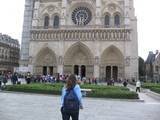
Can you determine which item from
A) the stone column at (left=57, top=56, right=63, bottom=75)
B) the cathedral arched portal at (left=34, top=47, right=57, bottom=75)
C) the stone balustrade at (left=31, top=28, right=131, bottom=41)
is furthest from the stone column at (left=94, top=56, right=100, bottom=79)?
the cathedral arched portal at (left=34, top=47, right=57, bottom=75)

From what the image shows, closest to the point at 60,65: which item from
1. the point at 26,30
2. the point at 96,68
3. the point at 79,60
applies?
the point at 79,60

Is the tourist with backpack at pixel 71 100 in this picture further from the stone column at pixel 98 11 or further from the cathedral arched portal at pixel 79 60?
the stone column at pixel 98 11

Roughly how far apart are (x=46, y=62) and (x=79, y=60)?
23.7ft

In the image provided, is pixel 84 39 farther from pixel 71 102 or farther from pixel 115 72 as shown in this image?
pixel 71 102

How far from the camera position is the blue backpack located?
754 centimetres

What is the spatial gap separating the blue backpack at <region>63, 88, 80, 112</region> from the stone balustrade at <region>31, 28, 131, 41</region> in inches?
2002

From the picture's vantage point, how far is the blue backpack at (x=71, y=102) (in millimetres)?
7535

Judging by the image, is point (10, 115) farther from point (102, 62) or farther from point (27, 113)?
point (102, 62)

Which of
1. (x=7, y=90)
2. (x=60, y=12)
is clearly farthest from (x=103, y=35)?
(x=7, y=90)

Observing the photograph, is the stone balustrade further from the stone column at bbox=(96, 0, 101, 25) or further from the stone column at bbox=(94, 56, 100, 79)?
the stone column at bbox=(94, 56, 100, 79)

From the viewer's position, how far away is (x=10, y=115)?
12.4 metres

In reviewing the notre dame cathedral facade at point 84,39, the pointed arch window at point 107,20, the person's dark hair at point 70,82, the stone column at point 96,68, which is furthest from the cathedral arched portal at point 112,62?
the person's dark hair at point 70,82

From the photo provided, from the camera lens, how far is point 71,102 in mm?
7562

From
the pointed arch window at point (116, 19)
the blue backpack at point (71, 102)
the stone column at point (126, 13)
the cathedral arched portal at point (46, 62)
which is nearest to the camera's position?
the blue backpack at point (71, 102)
